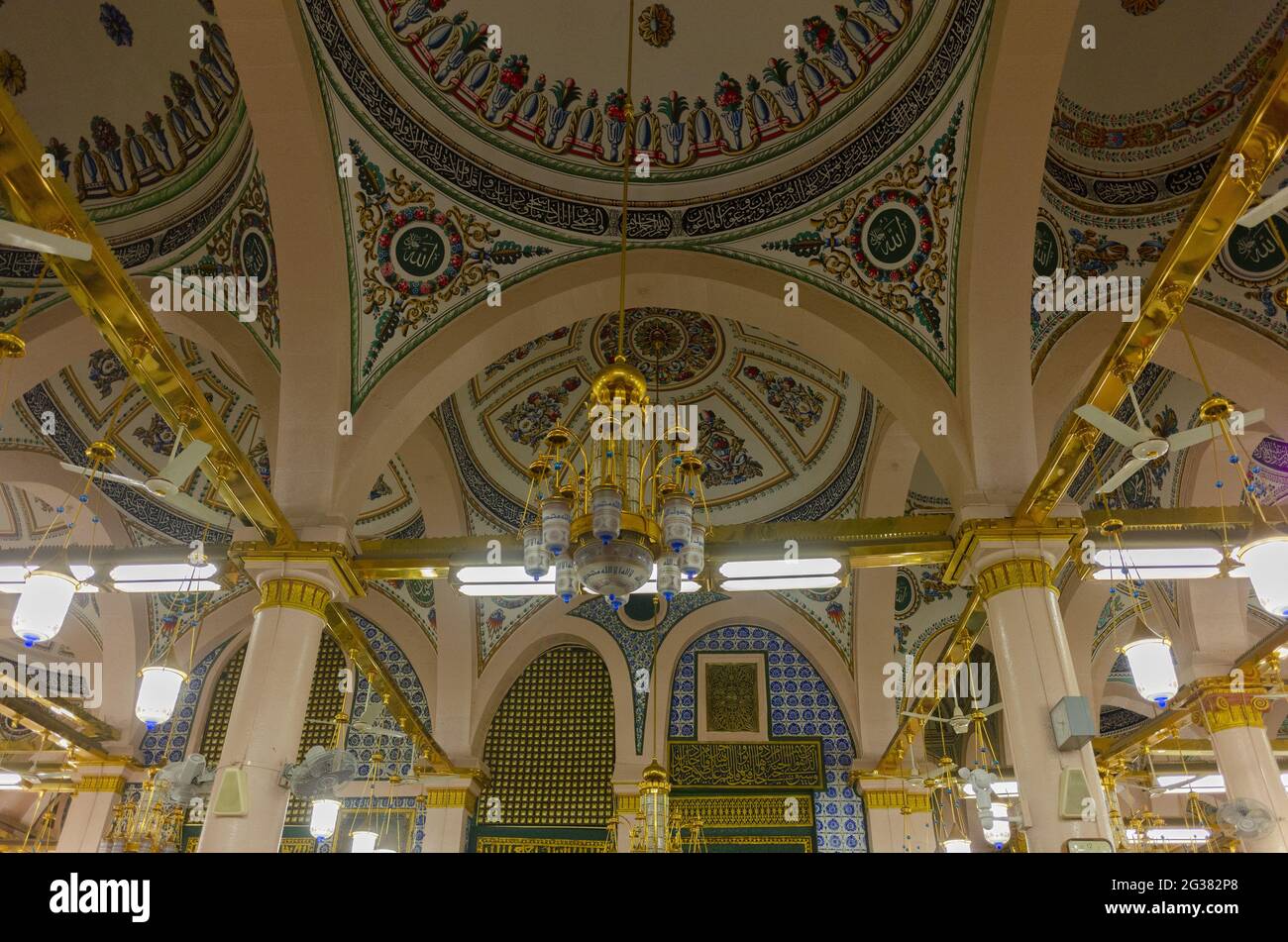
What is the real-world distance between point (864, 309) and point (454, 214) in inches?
123

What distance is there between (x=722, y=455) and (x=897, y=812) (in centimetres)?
431

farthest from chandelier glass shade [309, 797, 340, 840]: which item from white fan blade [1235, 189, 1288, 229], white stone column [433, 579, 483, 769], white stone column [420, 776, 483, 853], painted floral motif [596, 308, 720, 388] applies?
white fan blade [1235, 189, 1288, 229]

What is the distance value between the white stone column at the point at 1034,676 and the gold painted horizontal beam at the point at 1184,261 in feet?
0.96

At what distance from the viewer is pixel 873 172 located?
20.6ft

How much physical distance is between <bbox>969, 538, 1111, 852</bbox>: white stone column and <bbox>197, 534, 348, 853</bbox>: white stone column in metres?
4.07

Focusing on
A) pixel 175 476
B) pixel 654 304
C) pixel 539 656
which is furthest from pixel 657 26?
pixel 539 656

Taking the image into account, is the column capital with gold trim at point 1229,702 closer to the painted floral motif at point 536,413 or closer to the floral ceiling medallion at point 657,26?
the painted floral motif at point 536,413

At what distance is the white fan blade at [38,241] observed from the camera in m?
3.12

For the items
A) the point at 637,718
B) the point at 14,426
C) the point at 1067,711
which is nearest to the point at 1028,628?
the point at 1067,711

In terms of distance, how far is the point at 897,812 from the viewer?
9.48 metres

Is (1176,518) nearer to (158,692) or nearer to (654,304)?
(654,304)

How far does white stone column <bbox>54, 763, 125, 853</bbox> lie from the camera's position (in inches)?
374

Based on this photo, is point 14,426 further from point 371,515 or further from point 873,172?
point 873,172

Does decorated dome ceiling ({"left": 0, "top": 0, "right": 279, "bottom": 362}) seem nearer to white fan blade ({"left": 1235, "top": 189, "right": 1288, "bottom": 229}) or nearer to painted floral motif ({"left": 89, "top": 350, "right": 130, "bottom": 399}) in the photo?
painted floral motif ({"left": 89, "top": 350, "right": 130, "bottom": 399})
